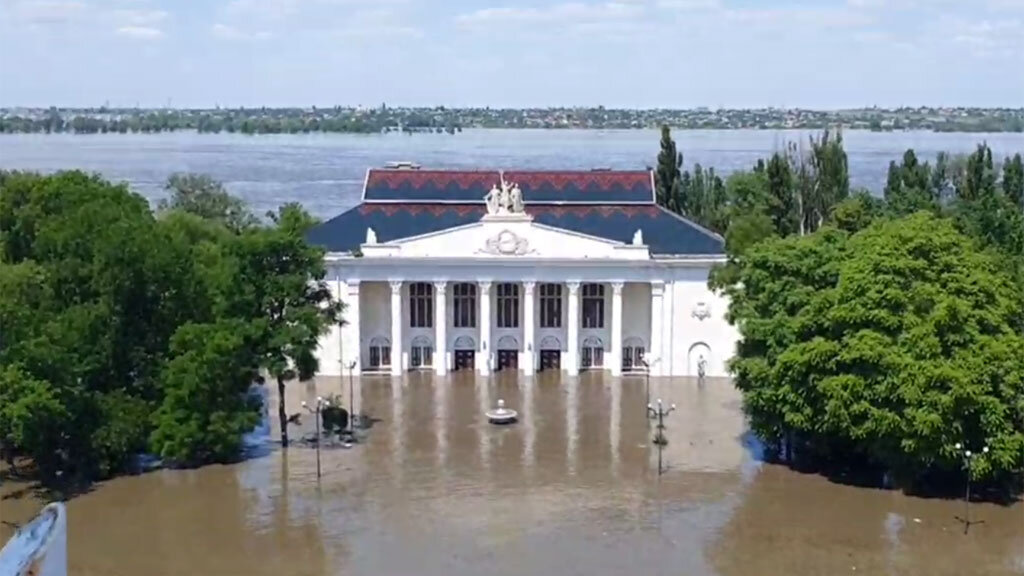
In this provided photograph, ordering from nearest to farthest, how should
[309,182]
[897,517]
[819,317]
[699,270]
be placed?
[897,517], [819,317], [699,270], [309,182]

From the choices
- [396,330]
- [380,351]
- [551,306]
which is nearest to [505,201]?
[551,306]

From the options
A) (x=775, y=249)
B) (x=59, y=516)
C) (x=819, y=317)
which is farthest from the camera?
(x=775, y=249)

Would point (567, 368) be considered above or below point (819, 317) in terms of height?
below

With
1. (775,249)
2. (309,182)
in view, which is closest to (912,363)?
(775,249)

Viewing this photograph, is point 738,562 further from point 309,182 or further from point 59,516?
point 309,182

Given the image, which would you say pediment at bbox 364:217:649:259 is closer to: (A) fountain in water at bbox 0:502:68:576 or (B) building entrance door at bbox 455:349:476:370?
(B) building entrance door at bbox 455:349:476:370

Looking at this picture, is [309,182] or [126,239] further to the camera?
[309,182]
